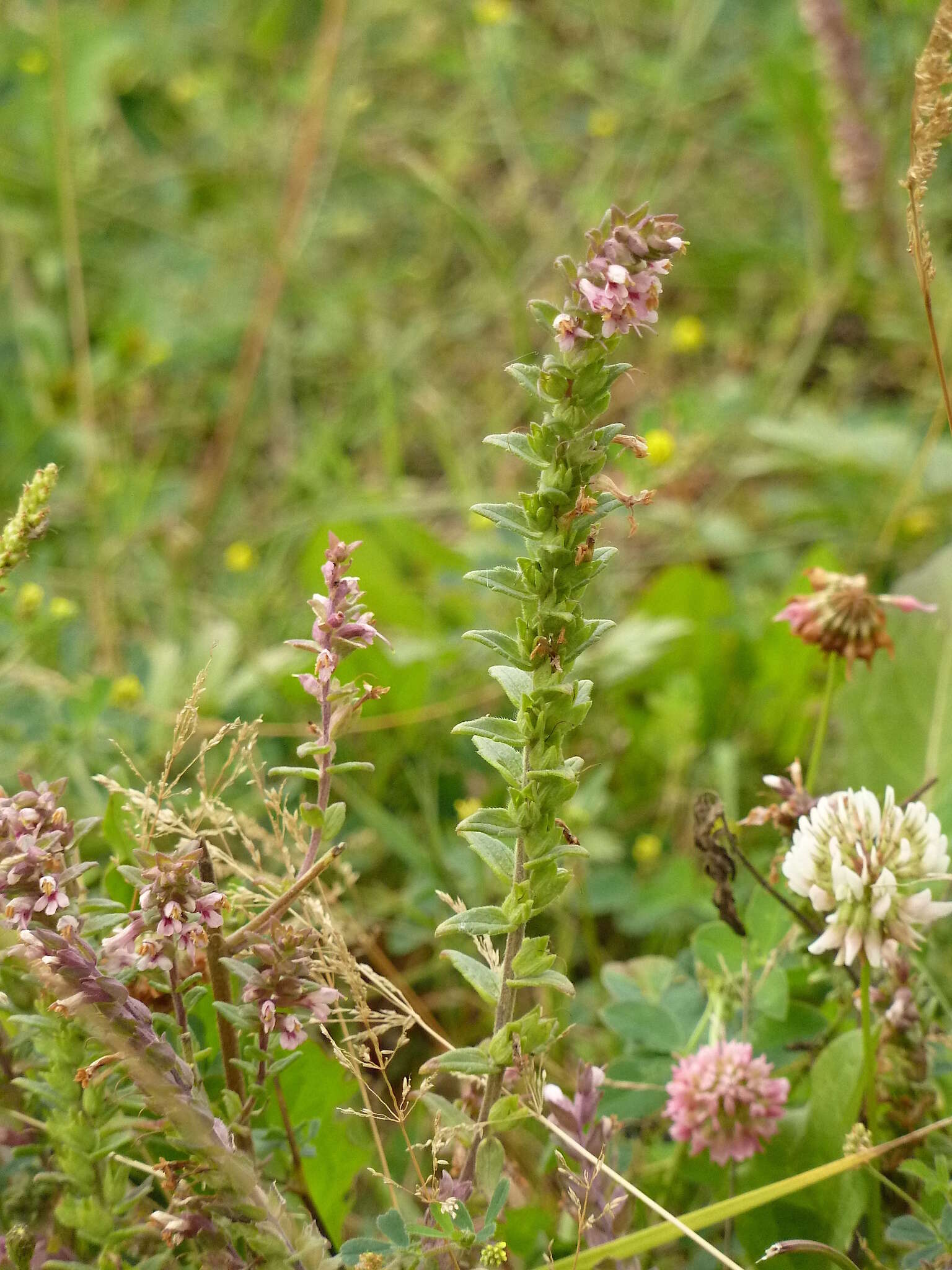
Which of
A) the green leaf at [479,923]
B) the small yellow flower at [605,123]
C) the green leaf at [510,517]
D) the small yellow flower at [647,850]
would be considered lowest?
the small yellow flower at [647,850]

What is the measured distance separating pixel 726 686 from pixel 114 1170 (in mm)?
1349

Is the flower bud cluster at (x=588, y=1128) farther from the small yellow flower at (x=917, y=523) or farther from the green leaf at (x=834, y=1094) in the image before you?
the small yellow flower at (x=917, y=523)

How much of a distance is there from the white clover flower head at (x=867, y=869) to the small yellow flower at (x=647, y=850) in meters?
0.74

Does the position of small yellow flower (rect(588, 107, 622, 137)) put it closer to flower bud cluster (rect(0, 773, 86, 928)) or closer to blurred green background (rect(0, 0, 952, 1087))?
blurred green background (rect(0, 0, 952, 1087))

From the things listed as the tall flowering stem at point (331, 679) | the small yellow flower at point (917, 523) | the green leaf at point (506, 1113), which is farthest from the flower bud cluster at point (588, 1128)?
the small yellow flower at point (917, 523)

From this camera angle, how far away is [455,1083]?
1.46 m

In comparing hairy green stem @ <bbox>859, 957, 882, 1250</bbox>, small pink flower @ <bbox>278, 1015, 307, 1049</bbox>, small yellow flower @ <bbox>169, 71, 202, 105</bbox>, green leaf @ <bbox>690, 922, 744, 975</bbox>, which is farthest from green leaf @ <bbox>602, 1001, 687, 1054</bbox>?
small yellow flower @ <bbox>169, 71, 202, 105</bbox>

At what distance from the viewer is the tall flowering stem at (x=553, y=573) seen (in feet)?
2.70

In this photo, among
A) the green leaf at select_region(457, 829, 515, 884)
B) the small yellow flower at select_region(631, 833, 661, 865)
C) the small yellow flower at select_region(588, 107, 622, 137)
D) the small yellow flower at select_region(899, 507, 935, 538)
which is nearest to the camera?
the green leaf at select_region(457, 829, 515, 884)

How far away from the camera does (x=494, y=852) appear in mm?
929

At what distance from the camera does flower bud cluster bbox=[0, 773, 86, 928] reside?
84 centimetres

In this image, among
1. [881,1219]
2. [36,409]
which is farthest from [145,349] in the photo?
[881,1219]

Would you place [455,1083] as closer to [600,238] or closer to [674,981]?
[674,981]

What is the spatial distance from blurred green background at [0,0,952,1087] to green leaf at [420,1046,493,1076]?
68cm
